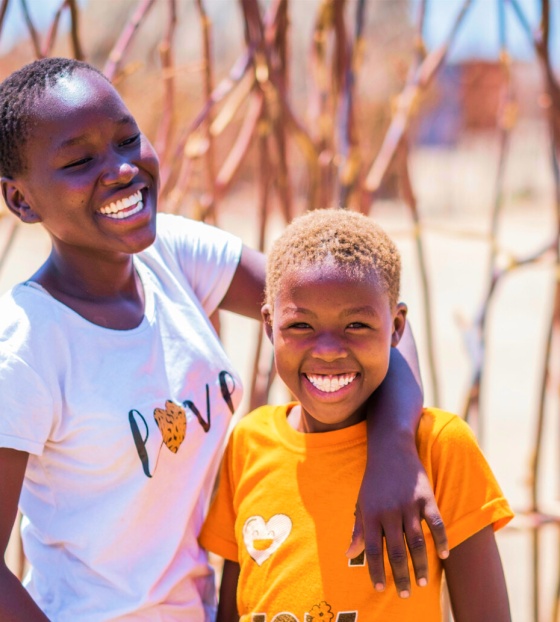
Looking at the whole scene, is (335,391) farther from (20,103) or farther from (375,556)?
(20,103)

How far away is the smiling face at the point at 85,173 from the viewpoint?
1384 mm

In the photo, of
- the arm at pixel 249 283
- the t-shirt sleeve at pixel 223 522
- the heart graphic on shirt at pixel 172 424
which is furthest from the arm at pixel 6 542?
the arm at pixel 249 283

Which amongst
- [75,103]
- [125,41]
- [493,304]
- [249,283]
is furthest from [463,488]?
[493,304]

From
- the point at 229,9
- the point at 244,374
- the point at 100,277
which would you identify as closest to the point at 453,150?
the point at 229,9

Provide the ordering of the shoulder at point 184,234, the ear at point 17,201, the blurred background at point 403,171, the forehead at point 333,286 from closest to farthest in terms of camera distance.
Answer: the forehead at point 333,286
the ear at point 17,201
the shoulder at point 184,234
the blurred background at point 403,171

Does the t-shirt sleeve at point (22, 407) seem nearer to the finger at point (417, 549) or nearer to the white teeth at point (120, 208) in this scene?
the white teeth at point (120, 208)

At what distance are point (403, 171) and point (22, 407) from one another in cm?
140

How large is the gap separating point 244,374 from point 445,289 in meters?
3.23

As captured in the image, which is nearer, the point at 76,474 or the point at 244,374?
the point at 76,474

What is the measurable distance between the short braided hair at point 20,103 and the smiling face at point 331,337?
46cm

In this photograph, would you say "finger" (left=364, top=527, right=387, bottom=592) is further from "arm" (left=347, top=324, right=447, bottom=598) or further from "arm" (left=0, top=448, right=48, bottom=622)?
"arm" (left=0, top=448, right=48, bottom=622)

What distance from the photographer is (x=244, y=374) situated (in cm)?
649

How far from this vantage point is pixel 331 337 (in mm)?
1342

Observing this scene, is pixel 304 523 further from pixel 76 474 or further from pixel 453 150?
pixel 453 150
